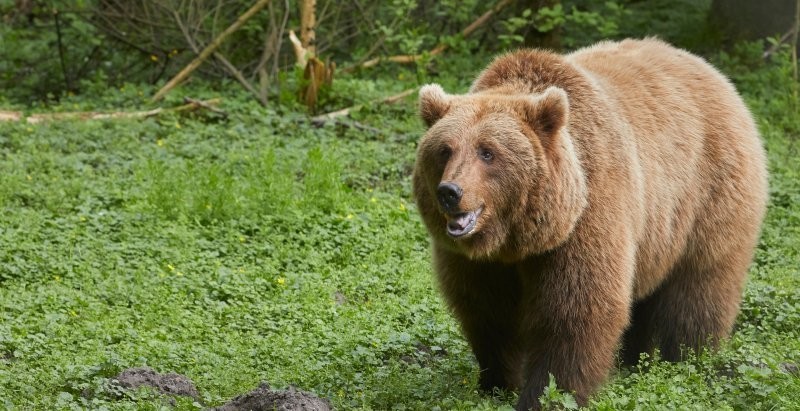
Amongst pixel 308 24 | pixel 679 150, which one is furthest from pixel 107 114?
pixel 679 150

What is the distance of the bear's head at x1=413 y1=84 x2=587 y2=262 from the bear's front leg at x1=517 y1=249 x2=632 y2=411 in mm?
234

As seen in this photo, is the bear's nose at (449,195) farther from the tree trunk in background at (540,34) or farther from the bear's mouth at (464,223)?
the tree trunk in background at (540,34)

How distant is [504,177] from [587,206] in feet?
1.67

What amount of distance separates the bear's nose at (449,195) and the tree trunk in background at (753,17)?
362 inches

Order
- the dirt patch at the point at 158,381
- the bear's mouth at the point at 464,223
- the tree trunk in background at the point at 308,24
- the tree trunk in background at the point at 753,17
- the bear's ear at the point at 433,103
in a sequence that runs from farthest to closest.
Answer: the tree trunk in background at the point at 753,17, the tree trunk in background at the point at 308,24, the dirt patch at the point at 158,381, the bear's ear at the point at 433,103, the bear's mouth at the point at 464,223

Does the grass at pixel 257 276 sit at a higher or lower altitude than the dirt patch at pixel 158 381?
lower

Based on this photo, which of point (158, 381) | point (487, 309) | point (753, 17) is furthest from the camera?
point (753, 17)

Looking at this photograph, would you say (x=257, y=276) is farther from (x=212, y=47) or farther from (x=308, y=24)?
(x=212, y=47)

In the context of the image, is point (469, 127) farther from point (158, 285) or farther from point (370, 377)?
point (158, 285)

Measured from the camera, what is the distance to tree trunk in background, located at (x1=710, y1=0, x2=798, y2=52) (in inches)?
532

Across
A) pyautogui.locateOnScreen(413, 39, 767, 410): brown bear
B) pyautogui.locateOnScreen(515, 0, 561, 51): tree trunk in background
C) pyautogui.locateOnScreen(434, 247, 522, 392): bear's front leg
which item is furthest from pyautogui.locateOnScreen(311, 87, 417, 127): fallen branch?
pyautogui.locateOnScreen(434, 247, 522, 392): bear's front leg

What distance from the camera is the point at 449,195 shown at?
5.13 meters

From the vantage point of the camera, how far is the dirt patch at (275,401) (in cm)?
526

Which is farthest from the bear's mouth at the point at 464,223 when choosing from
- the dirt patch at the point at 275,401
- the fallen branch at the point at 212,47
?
the fallen branch at the point at 212,47
